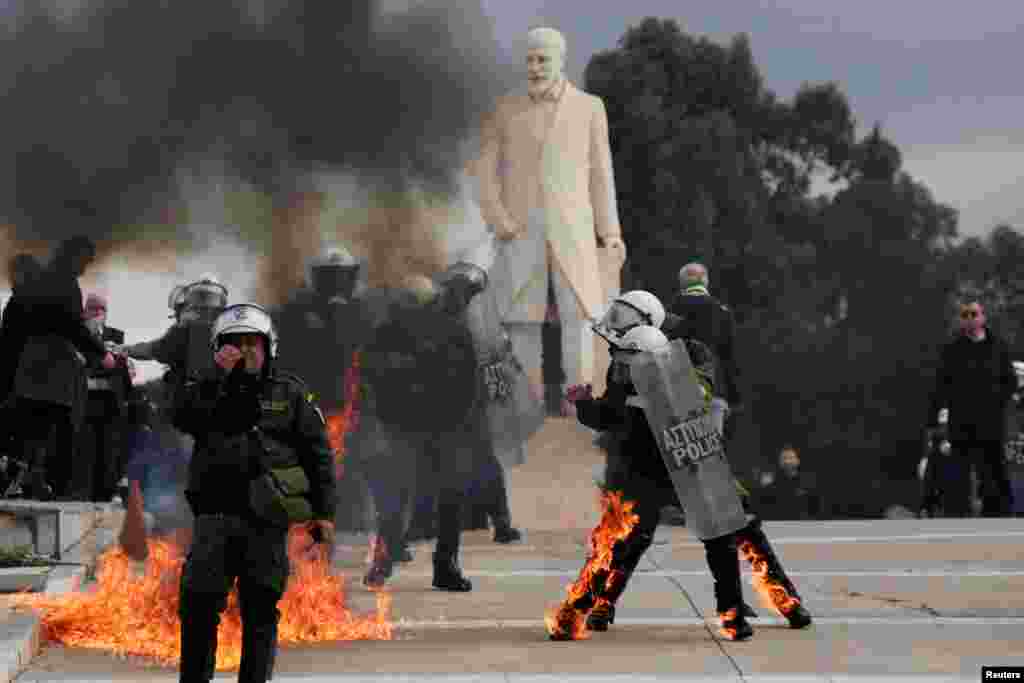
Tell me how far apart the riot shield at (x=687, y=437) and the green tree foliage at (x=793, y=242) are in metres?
29.2

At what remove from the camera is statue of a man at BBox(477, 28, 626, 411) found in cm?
2166

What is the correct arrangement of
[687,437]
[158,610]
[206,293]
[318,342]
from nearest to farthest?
[158,610] < [687,437] < [206,293] < [318,342]

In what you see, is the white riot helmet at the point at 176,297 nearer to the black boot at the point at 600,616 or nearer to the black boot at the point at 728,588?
the black boot at the point at 600,616

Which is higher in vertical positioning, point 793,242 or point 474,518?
point 793,242

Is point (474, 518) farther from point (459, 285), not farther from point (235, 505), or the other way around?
point (235, 505)

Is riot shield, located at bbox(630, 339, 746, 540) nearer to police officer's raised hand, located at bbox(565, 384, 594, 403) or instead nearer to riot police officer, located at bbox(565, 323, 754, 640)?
riot police officer, located at bbox(565, 323, 754, 640)

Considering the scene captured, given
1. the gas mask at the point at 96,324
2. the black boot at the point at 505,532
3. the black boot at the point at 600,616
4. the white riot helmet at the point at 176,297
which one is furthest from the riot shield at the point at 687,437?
the black boot at the point at 505,532

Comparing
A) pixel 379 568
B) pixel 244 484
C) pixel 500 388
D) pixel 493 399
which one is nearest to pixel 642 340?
pixel 379 568

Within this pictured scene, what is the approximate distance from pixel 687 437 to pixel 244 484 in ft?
10.5

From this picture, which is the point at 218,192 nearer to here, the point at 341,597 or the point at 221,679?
the point at 341,597

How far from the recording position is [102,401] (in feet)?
59.9

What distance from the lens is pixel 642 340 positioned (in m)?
12.2

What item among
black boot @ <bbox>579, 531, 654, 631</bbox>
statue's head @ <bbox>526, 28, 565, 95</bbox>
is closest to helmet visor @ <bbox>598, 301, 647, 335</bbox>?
black boot @ <bbox>579, 531, 654, 631</bbox>

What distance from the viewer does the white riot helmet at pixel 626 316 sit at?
1231 cm
